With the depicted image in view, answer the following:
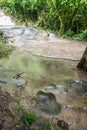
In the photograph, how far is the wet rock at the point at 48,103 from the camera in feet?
15.8

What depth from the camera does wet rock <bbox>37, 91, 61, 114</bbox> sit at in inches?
190

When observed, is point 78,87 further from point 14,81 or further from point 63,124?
point 63,124

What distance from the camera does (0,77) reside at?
19.4 ft

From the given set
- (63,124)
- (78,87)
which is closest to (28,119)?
(63,124)

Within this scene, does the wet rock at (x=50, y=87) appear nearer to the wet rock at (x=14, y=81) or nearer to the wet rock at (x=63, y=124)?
the wet rock at (x=14, y=81)

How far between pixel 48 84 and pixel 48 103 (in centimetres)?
102

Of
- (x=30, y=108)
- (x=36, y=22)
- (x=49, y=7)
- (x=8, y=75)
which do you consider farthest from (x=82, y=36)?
(x=30, y=108)

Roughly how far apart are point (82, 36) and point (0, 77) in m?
6.43

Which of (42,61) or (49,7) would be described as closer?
(42,61)

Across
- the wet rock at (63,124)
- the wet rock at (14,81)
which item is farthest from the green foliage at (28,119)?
the wet rock at (14,81)

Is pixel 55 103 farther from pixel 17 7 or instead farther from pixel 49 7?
pixel 17 7

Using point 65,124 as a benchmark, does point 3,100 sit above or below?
above

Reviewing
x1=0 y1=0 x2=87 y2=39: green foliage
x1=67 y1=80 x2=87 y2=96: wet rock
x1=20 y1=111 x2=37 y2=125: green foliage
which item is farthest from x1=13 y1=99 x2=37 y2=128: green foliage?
x1=0 y1=0 x2=87 y2=39: green foliage

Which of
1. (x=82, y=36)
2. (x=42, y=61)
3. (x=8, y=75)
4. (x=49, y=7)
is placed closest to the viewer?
(x=8, y=75)
